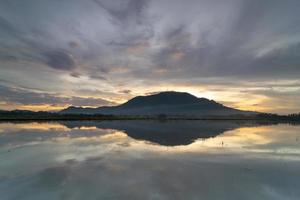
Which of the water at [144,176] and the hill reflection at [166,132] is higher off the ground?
the hill reflection at [166,132]

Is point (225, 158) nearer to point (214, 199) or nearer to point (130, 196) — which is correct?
point (214, 199)

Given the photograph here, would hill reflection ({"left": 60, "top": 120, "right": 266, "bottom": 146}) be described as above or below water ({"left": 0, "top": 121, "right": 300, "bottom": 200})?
above

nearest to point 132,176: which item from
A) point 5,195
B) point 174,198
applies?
point 174,198

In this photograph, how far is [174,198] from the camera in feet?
32.4

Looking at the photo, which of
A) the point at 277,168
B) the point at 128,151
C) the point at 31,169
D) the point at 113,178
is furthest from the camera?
the point at 128,151

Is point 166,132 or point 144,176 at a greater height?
point 166,132

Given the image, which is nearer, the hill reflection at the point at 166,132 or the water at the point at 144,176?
the water at the point at 144,176

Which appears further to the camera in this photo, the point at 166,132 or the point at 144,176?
the point at 166,132

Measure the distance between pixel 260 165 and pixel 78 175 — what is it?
460 inches

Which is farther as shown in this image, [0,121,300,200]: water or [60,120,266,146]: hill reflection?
[60,120,266,146]: hill reflection

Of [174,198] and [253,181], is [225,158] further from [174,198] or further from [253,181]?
[174,198]

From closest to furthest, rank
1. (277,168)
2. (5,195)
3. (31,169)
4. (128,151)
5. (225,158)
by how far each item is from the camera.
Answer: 1. (5,195)
2. (31,169)
3. (277,168)
4. (225,158)
5. (128,151)

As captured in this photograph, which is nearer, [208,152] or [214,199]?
[214,199]

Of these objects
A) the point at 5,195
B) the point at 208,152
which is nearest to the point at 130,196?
the point at 5,195
